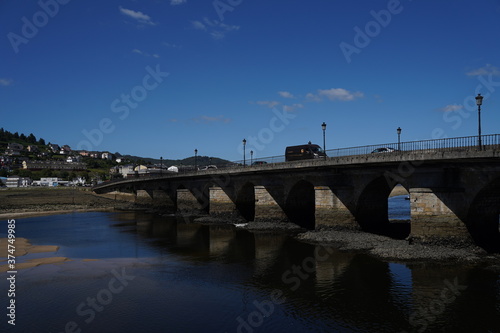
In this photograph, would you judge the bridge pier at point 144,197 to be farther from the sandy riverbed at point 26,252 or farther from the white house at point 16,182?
the white house at point 16,182

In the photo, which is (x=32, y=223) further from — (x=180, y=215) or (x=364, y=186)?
(x=364, y=186)

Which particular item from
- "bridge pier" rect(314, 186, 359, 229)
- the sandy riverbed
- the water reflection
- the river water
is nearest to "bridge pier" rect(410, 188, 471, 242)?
the river water

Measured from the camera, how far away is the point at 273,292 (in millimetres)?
17328

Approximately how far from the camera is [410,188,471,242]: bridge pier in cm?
2236

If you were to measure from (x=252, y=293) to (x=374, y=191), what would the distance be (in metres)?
18.4

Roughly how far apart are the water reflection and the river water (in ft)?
0.14

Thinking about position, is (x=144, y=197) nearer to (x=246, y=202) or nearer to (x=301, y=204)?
(x=246, y=202)

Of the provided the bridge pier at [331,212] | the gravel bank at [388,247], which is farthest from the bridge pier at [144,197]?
the gravel bank at [388,247]

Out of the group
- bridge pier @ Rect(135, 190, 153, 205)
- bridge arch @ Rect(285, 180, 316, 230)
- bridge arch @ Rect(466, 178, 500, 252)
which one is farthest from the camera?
bridge pier @ Rect(135, 190, 153, 205)

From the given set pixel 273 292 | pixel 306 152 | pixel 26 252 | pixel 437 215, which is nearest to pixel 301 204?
pixel 306 152

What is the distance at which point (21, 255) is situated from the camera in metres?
26.7

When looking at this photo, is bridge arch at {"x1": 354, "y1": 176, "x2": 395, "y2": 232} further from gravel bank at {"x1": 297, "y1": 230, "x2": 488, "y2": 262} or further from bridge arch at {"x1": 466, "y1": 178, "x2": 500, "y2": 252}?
bridge arch at {"x1": 466, "y1": 178, "x2": 500, "y2": 252}

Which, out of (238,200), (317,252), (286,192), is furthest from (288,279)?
(238,200)

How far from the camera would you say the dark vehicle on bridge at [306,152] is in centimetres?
4169
